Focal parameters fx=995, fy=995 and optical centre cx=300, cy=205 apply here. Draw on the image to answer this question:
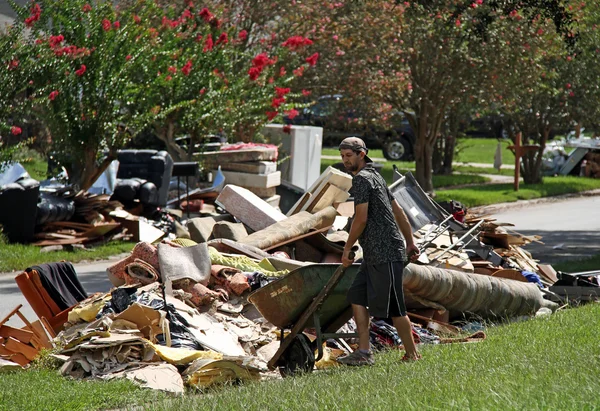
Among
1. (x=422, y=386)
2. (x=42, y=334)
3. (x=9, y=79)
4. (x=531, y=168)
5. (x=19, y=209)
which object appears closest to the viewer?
(x=422, y=386)

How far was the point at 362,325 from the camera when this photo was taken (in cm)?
775

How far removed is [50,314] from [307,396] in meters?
3.74

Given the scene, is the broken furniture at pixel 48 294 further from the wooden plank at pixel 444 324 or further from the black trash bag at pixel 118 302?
the wooden plank at pixel 444 324

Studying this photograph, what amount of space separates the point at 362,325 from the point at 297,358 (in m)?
0.58

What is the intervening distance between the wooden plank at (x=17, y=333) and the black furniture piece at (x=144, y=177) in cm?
806

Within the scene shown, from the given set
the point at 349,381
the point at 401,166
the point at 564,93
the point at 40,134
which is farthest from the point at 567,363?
the point at 401,166

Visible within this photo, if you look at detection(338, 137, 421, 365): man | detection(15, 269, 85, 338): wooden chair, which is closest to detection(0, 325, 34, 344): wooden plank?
detection(15, 269, 85, 338): wooden chair

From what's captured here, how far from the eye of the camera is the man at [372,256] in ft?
25.0

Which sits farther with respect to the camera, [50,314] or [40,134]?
[40,134]

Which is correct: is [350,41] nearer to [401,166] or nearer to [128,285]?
[401,166]

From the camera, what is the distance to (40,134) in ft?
76.7

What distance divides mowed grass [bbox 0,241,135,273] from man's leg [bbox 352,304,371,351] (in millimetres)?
7348

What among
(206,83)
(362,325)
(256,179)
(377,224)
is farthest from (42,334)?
(206,83)

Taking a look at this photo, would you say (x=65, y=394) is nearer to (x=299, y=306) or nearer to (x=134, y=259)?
(x=299, y=306)
